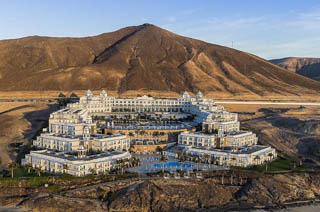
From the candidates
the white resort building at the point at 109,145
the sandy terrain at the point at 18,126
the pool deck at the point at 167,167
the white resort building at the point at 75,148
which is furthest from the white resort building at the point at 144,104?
the pool deck at the point at 167,167

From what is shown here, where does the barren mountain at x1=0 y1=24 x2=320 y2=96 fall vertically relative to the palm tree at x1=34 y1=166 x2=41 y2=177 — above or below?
above

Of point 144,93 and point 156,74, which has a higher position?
point 156,74

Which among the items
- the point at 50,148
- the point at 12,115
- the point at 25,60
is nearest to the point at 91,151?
the point at 50,148

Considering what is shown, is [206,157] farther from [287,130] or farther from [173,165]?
[287,130]

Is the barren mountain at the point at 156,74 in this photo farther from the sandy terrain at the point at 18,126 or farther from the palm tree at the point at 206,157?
the palm tree at the point at 206,157

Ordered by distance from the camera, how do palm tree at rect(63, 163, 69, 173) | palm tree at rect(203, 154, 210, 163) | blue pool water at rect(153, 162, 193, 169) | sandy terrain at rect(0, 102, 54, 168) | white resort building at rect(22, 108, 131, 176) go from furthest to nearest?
sandy terrain at rect(0, 102, 54, 168), palm tree at rect(203, 154, 210, 163), blue pool water at rect(153, 162, 193, 169), white resort building at rect(22, 108, 131, 176), palm tree at rect(63, 163, 69, 173)

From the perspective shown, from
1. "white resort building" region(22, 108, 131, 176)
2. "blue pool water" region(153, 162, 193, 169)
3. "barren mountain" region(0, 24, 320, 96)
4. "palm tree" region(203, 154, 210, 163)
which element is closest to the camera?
"white resort building" region(22, 108, 131, 176)

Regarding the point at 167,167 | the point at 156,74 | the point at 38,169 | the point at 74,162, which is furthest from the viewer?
the point at 156,74

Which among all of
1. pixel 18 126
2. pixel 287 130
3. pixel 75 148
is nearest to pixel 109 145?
pixel 75 148

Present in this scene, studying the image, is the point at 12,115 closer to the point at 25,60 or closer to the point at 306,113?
the point at 306,113

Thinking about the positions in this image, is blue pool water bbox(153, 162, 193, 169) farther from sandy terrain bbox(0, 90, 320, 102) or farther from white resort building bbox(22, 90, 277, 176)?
sandy terrain bbox(0, 90, 320, 102)

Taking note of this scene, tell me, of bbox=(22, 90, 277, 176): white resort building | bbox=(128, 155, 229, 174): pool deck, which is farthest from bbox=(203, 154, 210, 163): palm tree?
bbox=(128, 155, 229, 174): pool deck
